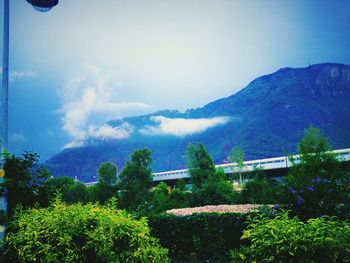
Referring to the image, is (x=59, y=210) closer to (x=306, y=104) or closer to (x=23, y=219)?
(x=23, y=219)

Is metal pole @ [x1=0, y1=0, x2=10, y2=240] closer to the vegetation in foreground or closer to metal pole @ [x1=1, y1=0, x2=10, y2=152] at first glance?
metal pole @ [x1=1, y1=0, x2=10, y2=152]

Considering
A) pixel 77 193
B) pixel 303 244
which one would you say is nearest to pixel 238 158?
pixel 77 193

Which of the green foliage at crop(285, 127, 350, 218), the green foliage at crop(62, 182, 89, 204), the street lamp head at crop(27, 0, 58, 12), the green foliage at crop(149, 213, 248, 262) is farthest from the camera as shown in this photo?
the green foliage at crop(62, 182, 89, 204)

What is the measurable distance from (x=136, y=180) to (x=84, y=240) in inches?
613

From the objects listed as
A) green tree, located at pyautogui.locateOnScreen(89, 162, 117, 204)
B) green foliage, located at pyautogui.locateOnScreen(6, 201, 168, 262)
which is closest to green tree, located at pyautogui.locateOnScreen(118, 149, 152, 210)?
green tree, located at pyautogui.locateOnScreen(89, 162, 117, 204)

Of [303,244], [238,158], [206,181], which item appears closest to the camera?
[303,244]

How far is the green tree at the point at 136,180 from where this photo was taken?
61.9ft

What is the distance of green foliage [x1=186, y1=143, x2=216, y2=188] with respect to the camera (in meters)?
18.2

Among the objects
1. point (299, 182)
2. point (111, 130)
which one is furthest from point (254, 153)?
point (299, 182)

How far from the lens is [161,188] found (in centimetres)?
1997

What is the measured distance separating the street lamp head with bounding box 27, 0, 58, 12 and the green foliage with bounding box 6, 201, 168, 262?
3385 mm

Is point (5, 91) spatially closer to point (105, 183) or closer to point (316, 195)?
point (316, 195)

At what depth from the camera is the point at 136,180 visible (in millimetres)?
19375

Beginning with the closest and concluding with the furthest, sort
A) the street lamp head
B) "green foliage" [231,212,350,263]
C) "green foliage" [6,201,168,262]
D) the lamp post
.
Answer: "green foliage" [231,212,350,263] < "green foliage" [6,201,168,262] < the lamp post < the street lamp head
